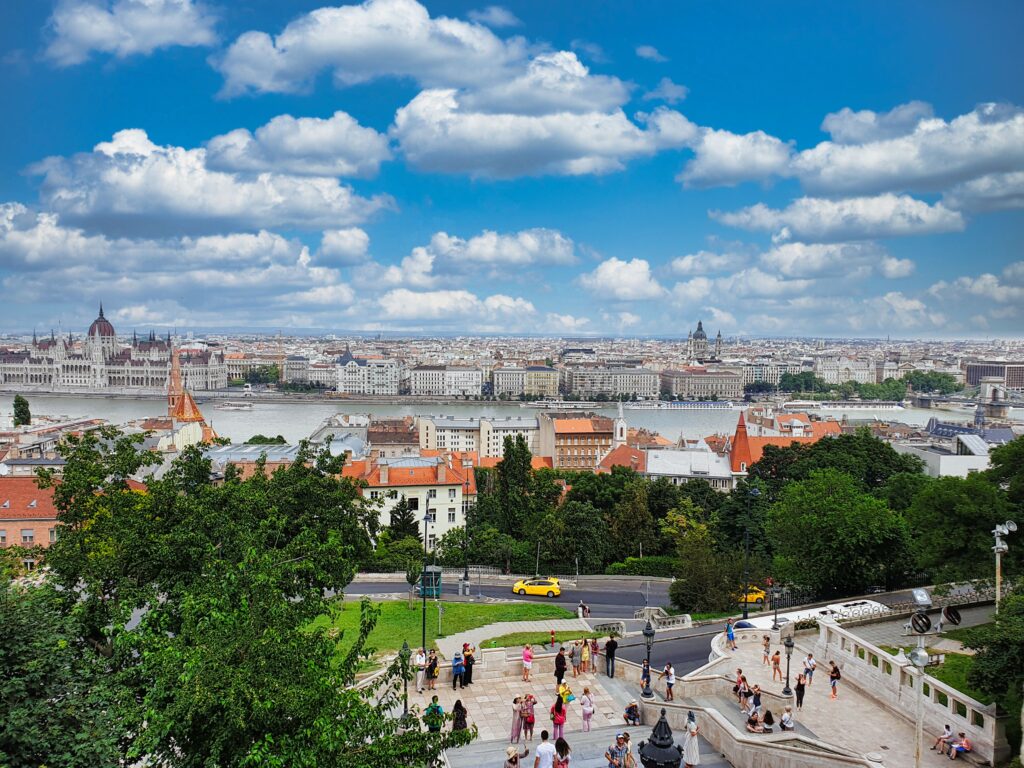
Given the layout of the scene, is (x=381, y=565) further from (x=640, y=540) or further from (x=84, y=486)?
(x=84, y=486)

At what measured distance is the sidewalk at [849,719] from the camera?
990 centimetres

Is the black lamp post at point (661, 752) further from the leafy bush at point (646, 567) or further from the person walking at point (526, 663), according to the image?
the leafy bush at point (646, 567)

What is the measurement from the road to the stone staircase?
978 cm

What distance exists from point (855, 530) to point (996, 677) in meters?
9.35

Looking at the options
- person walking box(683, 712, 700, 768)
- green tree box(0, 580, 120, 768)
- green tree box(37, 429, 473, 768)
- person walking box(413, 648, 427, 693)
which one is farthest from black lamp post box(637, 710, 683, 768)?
person walking box(413, 648, 427, 693)

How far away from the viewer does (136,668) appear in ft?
24.3

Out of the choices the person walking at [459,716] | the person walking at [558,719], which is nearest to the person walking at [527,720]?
the person walking at [558,719]

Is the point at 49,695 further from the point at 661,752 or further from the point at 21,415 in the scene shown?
the point at 21,415

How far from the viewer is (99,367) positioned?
439ft

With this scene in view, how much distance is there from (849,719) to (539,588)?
1179 centimetres

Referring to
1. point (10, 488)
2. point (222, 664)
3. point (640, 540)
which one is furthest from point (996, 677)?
point (10, 488)

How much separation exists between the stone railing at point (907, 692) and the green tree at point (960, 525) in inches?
146

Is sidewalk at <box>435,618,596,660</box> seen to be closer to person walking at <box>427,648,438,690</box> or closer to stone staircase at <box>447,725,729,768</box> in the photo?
person walking at <box>427,648,438,690</box>

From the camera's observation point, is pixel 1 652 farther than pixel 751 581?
No
